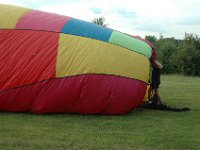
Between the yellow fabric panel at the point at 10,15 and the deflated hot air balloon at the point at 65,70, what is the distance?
18 millimetres

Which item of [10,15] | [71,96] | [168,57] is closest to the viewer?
[71,96]

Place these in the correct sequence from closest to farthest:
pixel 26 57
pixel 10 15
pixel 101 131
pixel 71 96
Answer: pixel 101 131, pixel 71 96, pixel 26 57, pixel 10 15

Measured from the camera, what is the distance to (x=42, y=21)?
8938 millimetres

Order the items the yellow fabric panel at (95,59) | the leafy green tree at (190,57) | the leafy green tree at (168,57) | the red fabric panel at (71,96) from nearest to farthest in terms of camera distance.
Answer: the red fabric panel at (71,96) < the yellow fabric panel at (95,59) < the leafy green tree at (190,57) < the leafy green tree at (168,57)

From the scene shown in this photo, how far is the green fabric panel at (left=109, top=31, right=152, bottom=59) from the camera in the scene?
8914 millimetres

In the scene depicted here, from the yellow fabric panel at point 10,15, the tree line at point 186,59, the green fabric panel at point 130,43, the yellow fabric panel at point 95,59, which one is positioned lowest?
the tree line at point 186,59

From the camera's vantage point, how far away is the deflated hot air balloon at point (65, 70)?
26.8 ft

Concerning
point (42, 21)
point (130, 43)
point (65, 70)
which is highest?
point (42, 21)

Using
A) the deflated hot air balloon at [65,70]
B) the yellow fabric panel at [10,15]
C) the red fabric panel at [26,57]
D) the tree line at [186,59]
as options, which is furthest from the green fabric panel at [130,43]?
the tree line at [186,59]

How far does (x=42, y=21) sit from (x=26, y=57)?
36.8 inches

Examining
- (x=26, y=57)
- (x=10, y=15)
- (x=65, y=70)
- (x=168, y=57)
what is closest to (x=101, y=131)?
(x=65, y=70)

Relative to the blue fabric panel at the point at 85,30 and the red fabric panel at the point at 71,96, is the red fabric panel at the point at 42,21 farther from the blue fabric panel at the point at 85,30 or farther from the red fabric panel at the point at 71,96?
the red fabric panel at the point at 71,96

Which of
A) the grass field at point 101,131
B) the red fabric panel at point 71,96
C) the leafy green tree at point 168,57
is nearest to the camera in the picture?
the grass field at point 101,131

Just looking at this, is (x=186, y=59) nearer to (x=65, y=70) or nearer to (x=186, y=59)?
(x=186, y=59)
